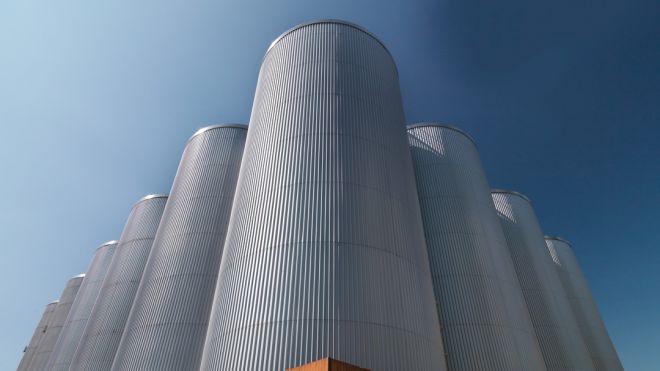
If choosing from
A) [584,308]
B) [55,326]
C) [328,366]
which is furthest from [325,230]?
[55,326]

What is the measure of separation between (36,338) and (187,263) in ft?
156

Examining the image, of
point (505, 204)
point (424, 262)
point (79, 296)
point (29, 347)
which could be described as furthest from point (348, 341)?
point (29, 347)

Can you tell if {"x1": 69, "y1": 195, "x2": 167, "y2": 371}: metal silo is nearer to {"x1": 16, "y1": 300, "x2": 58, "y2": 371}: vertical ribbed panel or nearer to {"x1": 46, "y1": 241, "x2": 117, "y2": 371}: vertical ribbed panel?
{"x1": 46, "y1": 241, "x2": 117, "y2": 371}: vertical ribbed panel

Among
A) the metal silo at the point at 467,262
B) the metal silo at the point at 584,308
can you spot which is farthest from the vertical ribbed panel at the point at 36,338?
the metal silo at the point at 584,308

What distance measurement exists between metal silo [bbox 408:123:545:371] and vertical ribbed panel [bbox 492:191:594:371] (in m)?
7.17

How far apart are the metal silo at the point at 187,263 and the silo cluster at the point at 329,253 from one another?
0.36 feet

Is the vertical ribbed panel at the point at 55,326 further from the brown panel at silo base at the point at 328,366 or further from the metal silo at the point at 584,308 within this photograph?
the metal silo at the point at 584,308

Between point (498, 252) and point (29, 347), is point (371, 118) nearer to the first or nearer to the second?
point (498, 252)

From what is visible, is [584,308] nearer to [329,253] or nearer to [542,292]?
[542,292]

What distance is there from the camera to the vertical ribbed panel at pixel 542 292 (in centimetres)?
3294

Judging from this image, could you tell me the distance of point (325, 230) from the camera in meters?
16.8

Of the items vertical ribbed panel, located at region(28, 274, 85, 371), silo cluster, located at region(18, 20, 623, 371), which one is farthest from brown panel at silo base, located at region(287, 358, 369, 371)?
vertical ribbed panel, located at region(28, 274, 85, 371)

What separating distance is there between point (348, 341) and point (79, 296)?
128 ft

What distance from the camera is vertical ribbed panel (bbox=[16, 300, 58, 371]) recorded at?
179 feet
